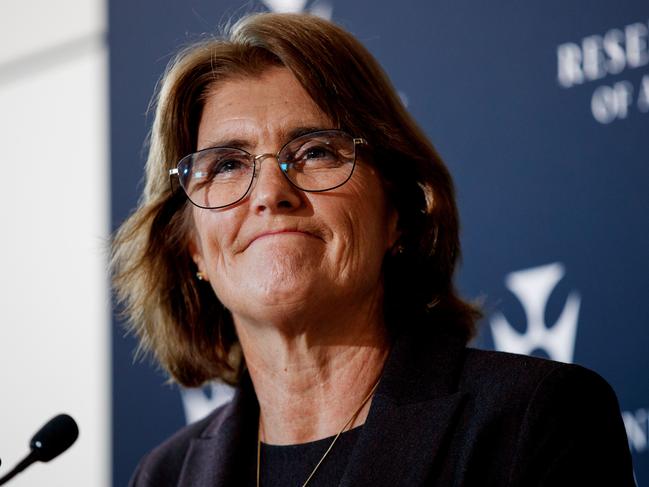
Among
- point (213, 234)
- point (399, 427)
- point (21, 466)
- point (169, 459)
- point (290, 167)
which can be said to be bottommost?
point (169, 459)

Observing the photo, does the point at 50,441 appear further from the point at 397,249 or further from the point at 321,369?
the point at 397,249

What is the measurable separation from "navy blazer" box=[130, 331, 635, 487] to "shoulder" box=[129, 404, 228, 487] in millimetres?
514

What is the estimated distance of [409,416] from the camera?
1.62 meters

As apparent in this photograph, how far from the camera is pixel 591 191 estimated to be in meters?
2.02

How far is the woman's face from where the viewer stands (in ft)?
5.40

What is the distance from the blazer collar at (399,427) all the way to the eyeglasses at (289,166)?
333 mm

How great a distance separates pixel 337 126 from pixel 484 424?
0.59 metres

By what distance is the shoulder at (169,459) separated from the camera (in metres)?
2.00

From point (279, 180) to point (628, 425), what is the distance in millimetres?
→ 893

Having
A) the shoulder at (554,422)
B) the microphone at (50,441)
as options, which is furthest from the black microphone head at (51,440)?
the shoulder at (554,422)

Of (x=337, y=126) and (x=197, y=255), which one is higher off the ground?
(x=337, y=126)

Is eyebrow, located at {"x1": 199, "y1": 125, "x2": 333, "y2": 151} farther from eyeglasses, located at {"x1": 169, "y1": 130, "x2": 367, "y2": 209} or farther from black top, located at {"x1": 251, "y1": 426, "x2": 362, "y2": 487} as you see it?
black top, located at {"x1": 251, "y1": 426, "x2": 362, "y2": 487}

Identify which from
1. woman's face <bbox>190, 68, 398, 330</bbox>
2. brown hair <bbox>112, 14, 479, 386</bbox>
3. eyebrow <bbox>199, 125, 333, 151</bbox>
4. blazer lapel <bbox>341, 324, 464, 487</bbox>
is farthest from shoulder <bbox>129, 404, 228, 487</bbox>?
eyebrow <bbox>199, 125, 333, 151</bbox>

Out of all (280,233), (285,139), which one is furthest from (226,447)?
(285,139)
